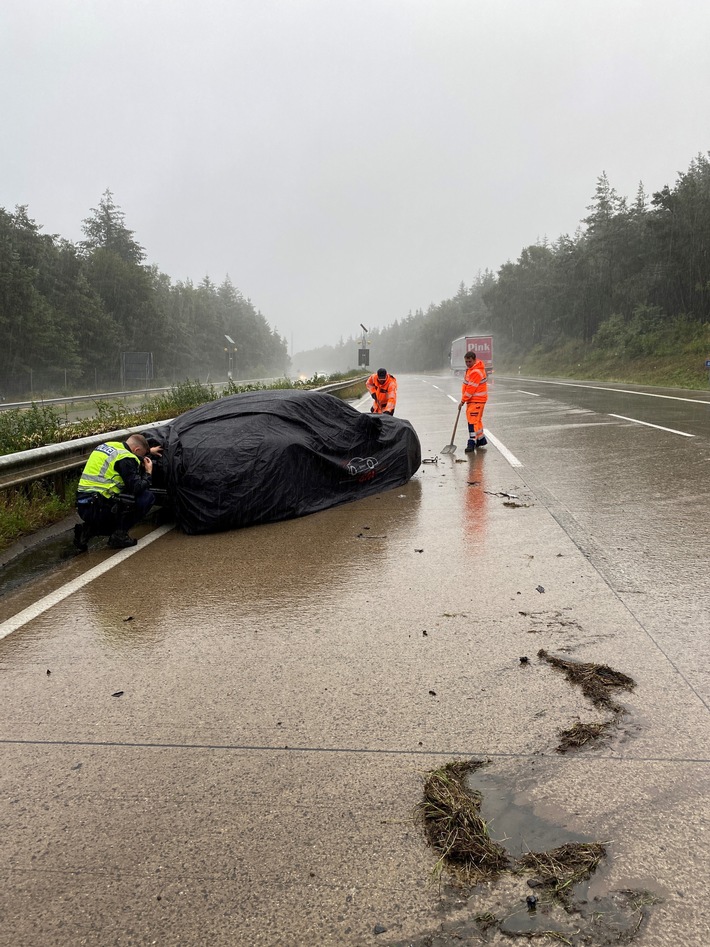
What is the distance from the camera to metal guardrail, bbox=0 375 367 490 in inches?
253

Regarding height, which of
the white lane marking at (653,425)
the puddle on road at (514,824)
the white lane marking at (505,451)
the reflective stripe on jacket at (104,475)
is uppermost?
the reflective stripe on jacket at (104,475)

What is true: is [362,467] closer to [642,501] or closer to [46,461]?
[642,501]

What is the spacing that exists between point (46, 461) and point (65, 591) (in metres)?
2.60

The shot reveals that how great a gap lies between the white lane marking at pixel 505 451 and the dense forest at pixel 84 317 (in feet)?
115

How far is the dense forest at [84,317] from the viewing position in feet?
157

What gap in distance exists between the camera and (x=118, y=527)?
20.9ft

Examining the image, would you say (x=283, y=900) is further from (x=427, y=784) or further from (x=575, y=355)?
(x=575, y=355)

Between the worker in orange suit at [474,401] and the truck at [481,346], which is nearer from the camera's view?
the worker in orange suit at [474,401]

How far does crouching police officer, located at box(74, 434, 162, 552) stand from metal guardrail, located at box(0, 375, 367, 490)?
72 centimetres

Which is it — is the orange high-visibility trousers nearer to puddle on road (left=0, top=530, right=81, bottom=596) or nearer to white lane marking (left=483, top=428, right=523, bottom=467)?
white lane marking (left=483, top=428, right=523, bottom=467)

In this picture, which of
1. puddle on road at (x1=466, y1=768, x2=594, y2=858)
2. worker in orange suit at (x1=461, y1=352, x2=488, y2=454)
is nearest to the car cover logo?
worker in orange suit at (x1=461, y1=352, x2=488, y2=454)

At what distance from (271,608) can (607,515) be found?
3.73 metres

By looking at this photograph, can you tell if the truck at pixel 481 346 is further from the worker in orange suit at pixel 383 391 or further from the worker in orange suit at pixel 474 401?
the worker in orange suit at pixel 474 401

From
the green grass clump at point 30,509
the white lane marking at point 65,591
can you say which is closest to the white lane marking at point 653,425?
the white lane marking at point 65,591
